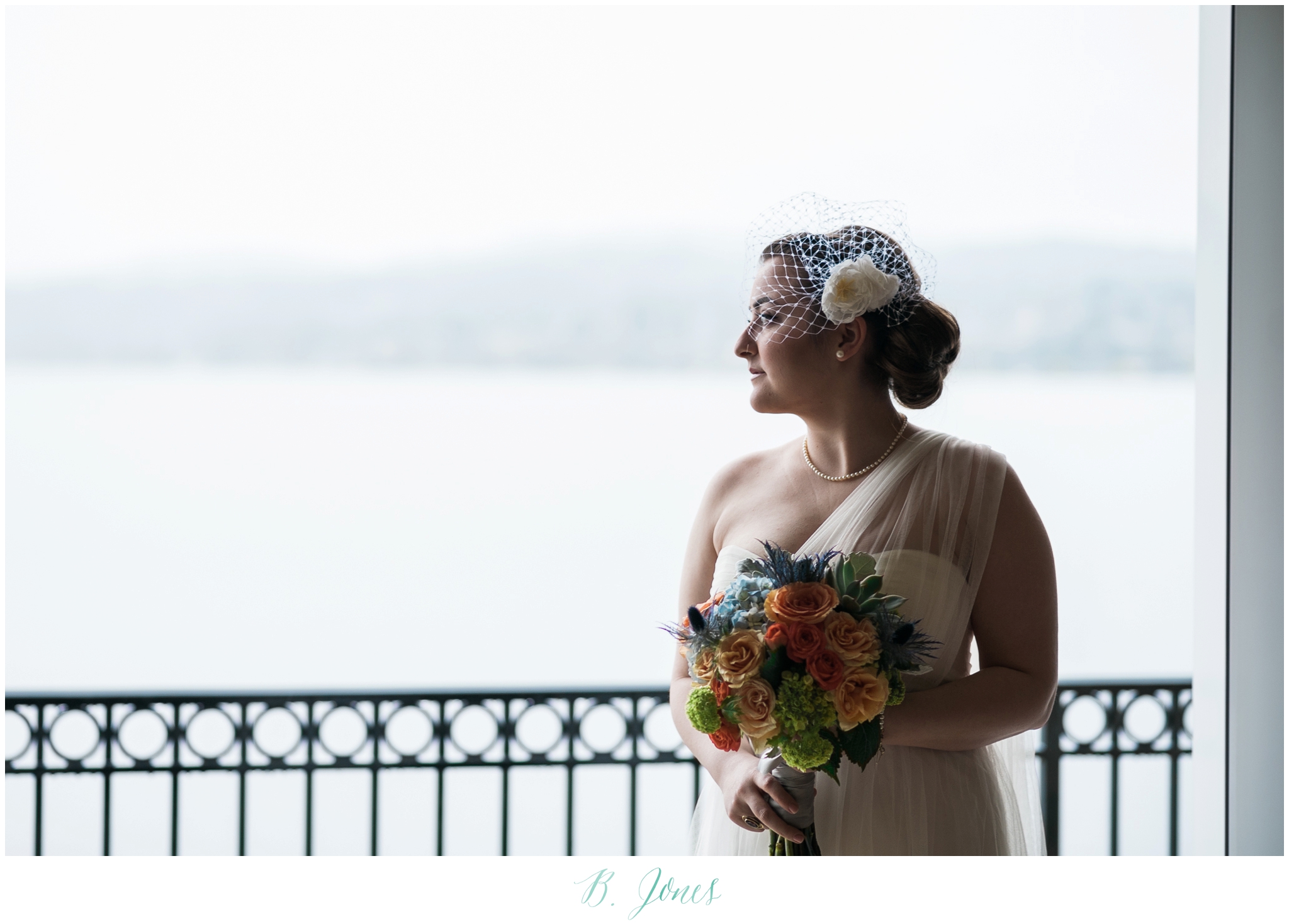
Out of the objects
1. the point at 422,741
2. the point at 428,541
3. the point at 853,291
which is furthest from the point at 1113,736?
the point at 428,541

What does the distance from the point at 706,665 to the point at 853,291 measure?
63cm

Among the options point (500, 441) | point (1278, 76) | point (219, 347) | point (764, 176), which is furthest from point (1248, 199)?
point (219, 347)

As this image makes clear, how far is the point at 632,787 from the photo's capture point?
2273mm

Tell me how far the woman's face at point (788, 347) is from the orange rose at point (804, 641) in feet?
1.36

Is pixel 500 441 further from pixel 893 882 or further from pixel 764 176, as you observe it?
pixel 893 882

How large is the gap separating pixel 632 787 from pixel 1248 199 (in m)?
1.95

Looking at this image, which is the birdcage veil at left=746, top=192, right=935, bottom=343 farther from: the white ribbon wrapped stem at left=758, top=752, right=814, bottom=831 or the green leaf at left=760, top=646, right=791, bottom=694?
the white ribbon wrapped stem at left=758, top=752, right=814, bottom=831

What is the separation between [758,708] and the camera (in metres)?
1.20

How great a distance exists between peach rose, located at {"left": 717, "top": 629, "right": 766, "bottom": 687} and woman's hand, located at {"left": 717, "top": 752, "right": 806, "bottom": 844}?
0.25 metres

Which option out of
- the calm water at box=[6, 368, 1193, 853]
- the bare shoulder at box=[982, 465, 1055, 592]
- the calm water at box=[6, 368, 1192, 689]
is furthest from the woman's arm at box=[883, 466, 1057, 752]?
the calm water at box=[6, 368, 1192, 689]

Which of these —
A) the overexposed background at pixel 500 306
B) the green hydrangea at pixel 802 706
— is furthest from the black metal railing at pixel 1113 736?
the green hydrangea at pixel 802 706

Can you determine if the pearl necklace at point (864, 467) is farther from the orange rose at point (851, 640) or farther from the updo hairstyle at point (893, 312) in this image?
the orange rose at point (851, 640)

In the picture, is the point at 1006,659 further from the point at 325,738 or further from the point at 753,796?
the point at 325,738

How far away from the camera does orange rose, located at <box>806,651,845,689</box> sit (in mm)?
1183
